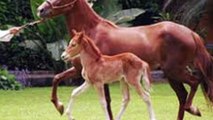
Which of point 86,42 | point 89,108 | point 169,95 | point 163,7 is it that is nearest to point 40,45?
point 163,7

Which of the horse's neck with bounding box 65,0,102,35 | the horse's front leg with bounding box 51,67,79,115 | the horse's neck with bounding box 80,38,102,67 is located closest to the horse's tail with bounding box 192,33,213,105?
the horse's neck with bounding box 65,0,102,35

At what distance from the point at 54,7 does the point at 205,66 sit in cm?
194

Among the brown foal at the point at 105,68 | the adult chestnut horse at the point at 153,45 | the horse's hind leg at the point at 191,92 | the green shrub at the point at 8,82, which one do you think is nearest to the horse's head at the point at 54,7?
the adult chestnut horse at the point at 153,45

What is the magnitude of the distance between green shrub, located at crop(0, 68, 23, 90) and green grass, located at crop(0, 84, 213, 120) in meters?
0.23

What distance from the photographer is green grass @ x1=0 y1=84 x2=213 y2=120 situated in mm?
9852

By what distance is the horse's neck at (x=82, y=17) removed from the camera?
27.1 ft

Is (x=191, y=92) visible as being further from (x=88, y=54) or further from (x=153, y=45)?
(x=88, y=54)

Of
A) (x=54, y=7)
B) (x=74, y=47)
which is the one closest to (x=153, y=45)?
(x=54, y=7)

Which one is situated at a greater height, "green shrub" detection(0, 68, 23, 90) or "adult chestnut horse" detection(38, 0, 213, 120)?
"adult chestnut horse" detection(38, 0, 213, 120)

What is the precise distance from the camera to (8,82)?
15.2m

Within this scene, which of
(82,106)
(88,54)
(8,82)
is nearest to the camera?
(88,54)

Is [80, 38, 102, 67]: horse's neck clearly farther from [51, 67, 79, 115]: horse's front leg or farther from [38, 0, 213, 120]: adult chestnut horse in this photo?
[51, 67, 79, 115]: horse's front leg

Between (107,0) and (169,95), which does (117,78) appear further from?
(107,0)

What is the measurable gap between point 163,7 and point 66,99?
5.28 meters
